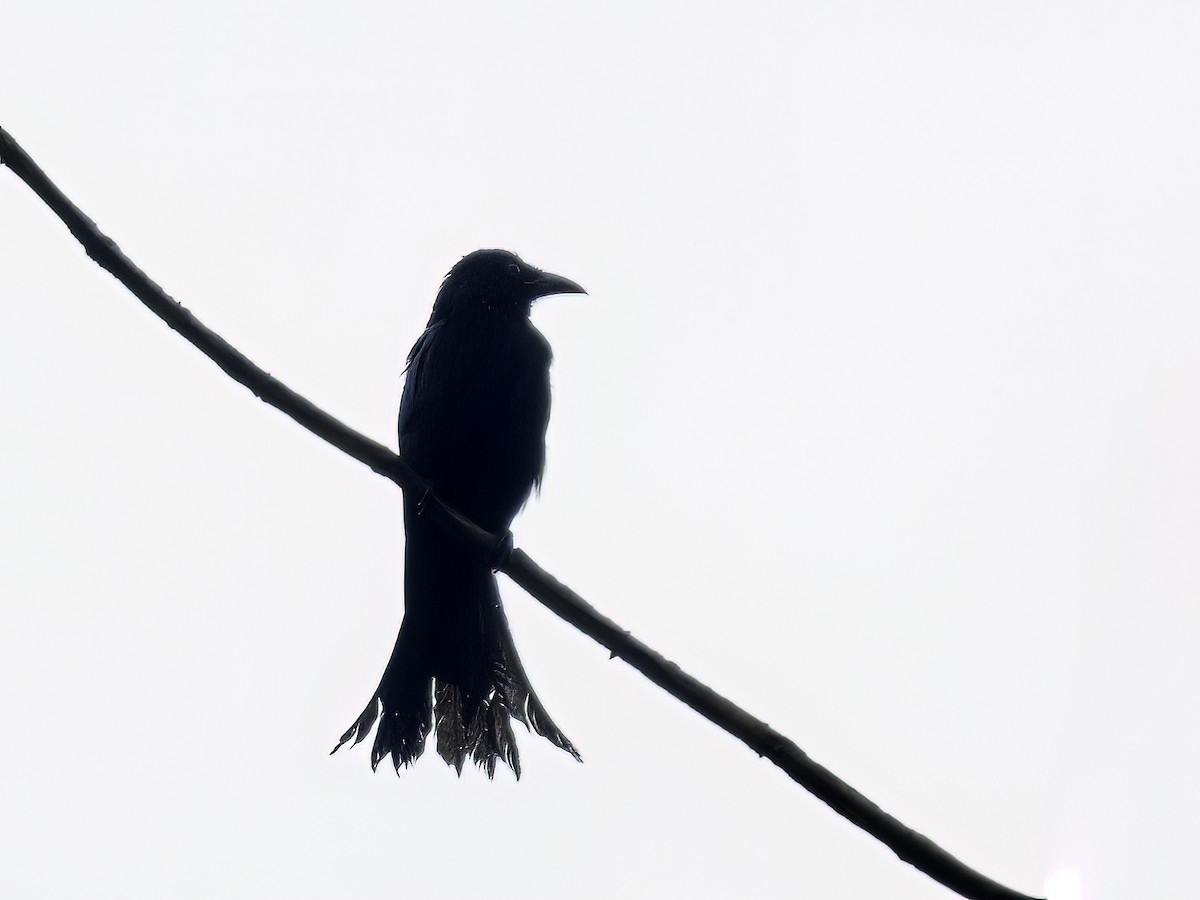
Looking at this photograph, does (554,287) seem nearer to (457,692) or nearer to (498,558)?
(457,692)

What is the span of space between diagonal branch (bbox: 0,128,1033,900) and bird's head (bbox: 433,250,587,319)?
6.45 ft

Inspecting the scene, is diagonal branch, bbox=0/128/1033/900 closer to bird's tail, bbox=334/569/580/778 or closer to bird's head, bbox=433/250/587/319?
bird's tail, bbox=334/569/580/778

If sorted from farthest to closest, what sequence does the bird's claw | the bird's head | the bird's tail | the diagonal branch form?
the bird's head < the bird's tail < the bird's claw < the diagonal branch

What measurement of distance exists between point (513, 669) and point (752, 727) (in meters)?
1.95

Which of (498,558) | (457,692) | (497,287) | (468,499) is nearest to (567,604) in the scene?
(498,558)

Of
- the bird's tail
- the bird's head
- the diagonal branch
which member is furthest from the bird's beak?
the diagonal branch

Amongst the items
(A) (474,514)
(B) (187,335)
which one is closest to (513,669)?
(A) (474,514)

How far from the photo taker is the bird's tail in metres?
3.52

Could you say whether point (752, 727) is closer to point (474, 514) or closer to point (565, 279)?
point (474, 514)

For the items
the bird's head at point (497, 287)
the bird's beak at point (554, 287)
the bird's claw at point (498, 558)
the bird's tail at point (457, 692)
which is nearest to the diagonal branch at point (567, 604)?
the bird's claw at point (498, 558)

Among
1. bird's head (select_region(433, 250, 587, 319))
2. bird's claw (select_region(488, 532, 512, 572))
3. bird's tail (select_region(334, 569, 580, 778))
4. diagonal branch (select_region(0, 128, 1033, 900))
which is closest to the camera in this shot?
diagonal branch (select_region(0, 128, 1033, 900))

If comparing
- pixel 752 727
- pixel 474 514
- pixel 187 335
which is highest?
pixel 474 514

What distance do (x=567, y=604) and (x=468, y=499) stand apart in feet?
6.65

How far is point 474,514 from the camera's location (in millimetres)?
4109
